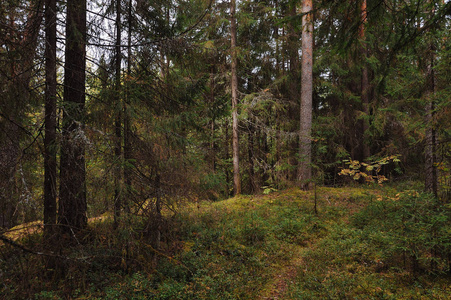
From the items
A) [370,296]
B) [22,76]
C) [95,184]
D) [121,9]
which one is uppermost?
[121,9]

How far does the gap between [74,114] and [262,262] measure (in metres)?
5.43

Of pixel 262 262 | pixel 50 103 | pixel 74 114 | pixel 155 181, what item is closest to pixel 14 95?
pixel 50 103

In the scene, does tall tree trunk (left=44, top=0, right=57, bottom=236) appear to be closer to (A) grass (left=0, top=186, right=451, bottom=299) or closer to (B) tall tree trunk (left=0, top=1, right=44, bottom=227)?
(B) tall tree trunk (left=0, top=1, right=44, bottom=227)

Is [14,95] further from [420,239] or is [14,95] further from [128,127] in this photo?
[420,239]

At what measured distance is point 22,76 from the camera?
3.91m

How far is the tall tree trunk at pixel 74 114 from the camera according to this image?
4688mm

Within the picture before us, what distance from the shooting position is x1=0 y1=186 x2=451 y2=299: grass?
168 inches

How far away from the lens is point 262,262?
5.97 m

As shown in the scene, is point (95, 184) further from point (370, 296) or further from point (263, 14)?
point (263, 14)

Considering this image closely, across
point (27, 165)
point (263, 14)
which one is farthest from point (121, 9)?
point (263, 14)

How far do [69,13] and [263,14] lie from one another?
989cm

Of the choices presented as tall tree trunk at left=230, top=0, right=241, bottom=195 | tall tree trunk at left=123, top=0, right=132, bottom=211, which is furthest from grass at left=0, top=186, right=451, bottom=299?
tall tree trunk at left=230, top=0, right=241, bottom=195

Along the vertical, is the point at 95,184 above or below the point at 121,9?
below

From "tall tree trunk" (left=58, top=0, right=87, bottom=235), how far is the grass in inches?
24.9
